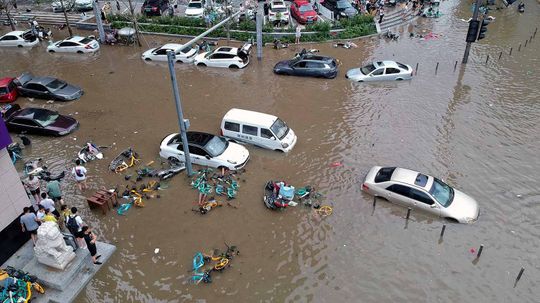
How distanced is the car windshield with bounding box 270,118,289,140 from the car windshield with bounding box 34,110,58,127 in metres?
10.8

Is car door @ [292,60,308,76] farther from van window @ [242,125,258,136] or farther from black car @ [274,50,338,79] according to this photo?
van window @ [242,125,258,136]

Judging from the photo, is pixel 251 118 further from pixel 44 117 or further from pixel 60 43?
pixel 60 43

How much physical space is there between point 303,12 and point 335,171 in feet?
63.7

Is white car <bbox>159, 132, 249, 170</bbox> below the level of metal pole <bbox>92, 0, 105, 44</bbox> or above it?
below

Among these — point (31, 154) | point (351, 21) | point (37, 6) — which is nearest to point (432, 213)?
point (31, 154)

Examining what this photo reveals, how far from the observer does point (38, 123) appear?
18625 millimetres

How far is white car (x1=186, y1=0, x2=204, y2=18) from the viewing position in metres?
32.2

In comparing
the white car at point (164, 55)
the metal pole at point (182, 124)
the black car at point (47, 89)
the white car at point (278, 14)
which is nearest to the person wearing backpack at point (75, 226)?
the metal pole at point (182, 124)

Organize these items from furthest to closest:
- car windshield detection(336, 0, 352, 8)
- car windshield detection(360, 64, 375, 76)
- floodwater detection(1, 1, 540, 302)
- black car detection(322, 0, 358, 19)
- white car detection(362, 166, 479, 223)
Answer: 1. car windshield detection(336, 0, 352, 8)
2. black car detection(322, 0, 358, 19)
3. car windshield detection(360, 64, 375, 76)
4. white car detection(362, 166, 479, 223)
5. floodwater detection(1, 1, 540, 302)

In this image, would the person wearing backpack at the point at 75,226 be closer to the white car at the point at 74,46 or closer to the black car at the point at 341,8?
the white car at the point at 74,46

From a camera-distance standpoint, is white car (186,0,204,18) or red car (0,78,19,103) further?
white car (186,0,204,18)

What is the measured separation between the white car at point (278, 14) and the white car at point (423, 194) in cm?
1953

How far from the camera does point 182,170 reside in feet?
54.0

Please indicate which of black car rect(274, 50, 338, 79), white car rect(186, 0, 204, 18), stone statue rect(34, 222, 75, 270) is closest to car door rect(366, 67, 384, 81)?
black car rect(274, 50, 338, 79)
